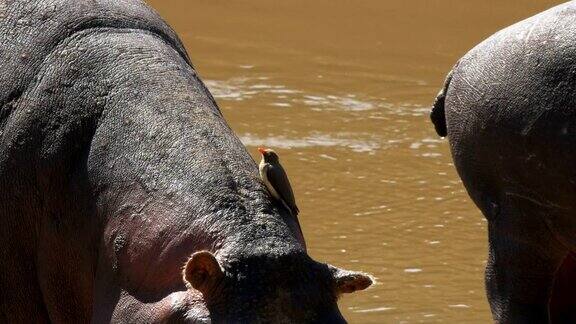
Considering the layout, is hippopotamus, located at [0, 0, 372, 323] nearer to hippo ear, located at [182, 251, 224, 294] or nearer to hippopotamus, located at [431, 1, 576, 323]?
hippo ear, located at [182, 251, 224, 294]

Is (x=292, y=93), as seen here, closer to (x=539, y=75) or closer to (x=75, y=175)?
(x=539, y=75)

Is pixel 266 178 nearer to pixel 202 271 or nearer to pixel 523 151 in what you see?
pixel 202 271

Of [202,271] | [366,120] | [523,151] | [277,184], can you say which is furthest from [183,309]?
[366,120]

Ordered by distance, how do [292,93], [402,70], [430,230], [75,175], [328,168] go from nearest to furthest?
[75,175]
[430,230]
[328,168]
[292,93]
[402,70]

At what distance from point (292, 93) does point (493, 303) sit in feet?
16.2

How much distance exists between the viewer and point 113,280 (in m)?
3.31

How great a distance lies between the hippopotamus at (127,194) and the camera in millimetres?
2934

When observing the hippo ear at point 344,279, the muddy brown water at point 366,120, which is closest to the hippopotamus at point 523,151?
the muddy brown water at point 366,120

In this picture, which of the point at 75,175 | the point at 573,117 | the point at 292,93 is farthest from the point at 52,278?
the point at 292,93

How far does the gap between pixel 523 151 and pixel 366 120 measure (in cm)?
446

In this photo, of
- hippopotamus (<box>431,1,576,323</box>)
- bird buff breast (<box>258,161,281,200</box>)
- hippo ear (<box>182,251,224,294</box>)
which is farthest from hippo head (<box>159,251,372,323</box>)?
hippopotamus (<box>431,1,576,323</box>)

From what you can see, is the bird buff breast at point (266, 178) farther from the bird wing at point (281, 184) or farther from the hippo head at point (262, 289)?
the hippo head at point (262, 289)

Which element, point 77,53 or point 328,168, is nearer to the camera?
point 77,53

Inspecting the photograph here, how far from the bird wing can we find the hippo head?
29 cm
